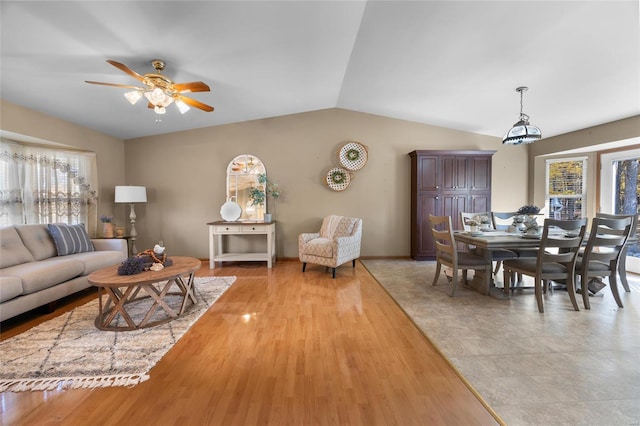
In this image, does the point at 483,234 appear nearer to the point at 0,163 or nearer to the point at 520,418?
the point at 520,418

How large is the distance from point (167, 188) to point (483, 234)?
5.18 m

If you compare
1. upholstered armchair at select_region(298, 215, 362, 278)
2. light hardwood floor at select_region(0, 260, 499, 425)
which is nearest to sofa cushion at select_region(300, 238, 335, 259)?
upholstered armchair at select_region(298, 215, 362, 278)

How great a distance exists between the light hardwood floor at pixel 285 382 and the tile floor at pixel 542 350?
177mm

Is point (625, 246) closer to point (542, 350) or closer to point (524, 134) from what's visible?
point (524, 134)

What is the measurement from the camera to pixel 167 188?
4914 mm

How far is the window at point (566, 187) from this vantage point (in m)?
4.48

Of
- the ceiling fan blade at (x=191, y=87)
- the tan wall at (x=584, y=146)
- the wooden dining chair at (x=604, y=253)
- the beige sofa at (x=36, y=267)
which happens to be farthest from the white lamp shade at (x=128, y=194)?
the tan wall at (x=584, y=146)

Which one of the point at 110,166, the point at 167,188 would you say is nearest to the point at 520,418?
the point at 167,188

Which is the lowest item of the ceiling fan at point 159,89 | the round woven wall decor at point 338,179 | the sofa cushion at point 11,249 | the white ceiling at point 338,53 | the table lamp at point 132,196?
the sofa cushion at point 11,249

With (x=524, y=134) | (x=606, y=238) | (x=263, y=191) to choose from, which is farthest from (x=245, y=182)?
(x=606, y=238)

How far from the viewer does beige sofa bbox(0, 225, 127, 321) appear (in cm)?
229

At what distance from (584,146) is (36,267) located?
7251 mm

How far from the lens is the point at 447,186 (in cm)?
464

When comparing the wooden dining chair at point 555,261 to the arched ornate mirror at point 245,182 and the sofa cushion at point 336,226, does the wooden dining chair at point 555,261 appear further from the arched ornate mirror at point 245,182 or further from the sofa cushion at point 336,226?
the arched ornate mirror at point 245,182
